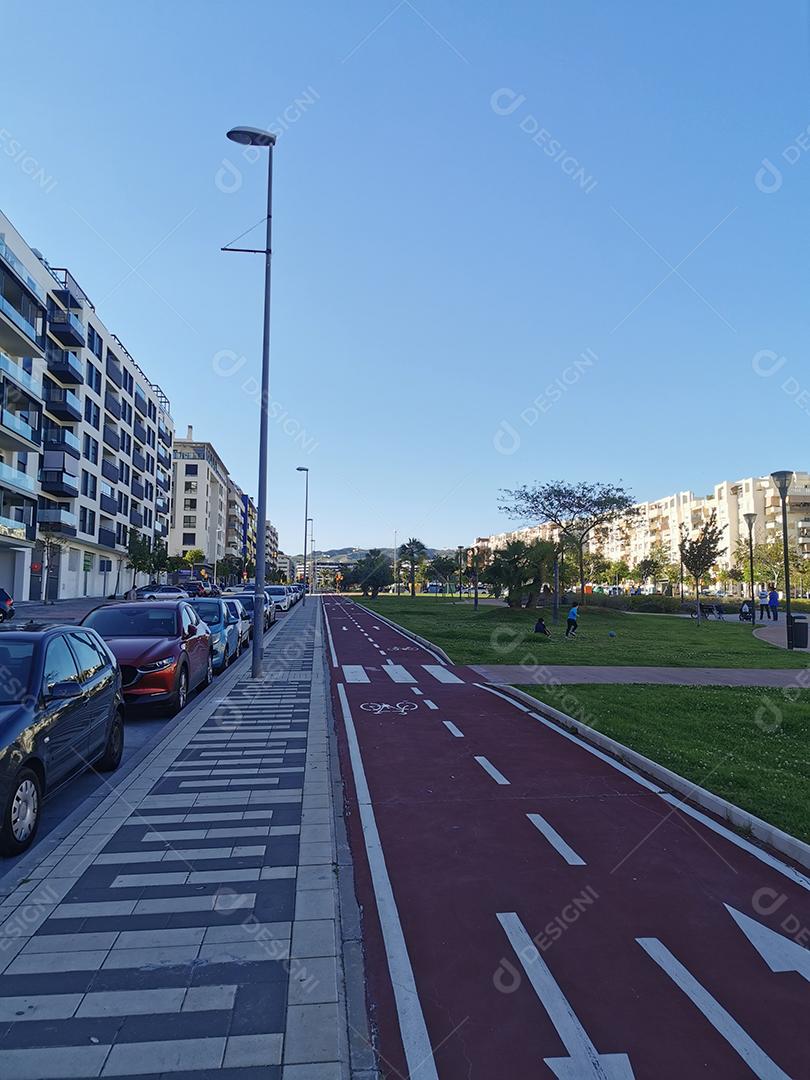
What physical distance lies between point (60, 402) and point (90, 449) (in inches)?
244

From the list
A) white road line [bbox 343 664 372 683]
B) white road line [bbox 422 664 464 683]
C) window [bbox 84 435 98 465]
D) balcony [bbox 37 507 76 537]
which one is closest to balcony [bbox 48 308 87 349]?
window [bbox 84 435 98 465]

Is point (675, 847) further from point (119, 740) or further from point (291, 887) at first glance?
point (119, 740)

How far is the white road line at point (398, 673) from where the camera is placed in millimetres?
14930

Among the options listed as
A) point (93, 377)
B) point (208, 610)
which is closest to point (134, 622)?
point (208, 610)

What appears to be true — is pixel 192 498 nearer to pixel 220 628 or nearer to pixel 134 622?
pixel 220 628

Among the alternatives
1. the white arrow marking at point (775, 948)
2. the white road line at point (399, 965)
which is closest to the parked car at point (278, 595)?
the white road line at point (399, 965)

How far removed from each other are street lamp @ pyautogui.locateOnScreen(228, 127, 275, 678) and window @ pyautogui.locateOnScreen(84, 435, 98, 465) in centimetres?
4002

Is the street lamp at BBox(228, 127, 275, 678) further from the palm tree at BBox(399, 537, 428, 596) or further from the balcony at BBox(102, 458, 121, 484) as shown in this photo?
the palm tree at BBox(399, 537, 428, 596)

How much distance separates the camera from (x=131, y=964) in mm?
3725

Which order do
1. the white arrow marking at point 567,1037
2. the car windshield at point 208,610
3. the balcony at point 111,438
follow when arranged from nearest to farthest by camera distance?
the white arrow marking at point 567,1037 < the car windshield at point 208,610 < the balcony at point 111,438

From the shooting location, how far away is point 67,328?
Answer: 1827 inches

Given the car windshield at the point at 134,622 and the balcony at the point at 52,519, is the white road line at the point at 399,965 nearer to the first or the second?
the car windshield at the point at 134,622

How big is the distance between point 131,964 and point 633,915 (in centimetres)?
298

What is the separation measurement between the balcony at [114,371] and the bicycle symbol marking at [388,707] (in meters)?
52.0
